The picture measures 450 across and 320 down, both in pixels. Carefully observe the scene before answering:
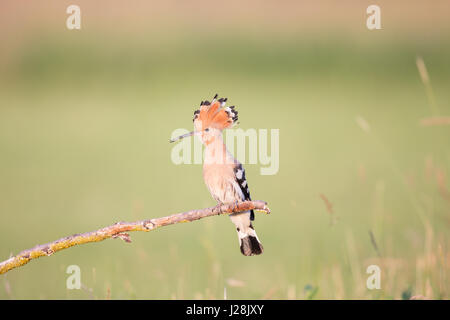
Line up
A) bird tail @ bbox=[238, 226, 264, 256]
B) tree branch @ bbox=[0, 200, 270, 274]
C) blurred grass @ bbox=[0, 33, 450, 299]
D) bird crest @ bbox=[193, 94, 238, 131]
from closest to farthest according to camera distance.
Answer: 1. tree branch @ bbox=[0, 200, 270, 274]
2. bird crest @ bbox=[193, 94, 238, 131]
3. bird tail @ bbox=[238, 226, 264, 256]
4. blurred grass @ bbox=[0, 33, 450, 299]

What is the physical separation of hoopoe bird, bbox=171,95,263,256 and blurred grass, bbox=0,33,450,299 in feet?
1.02

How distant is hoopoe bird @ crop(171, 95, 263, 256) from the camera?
8.44 ft

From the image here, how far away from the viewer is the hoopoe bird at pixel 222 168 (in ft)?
8.44

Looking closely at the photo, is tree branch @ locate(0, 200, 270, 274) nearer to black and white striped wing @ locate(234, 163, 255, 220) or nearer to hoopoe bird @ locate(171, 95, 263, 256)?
hoopoe bird @ locate(171, 95, 263, 256)

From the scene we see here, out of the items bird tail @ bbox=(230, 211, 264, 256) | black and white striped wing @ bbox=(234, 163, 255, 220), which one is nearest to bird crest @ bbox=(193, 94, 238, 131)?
black and white striped wing @ bbox=(234, 163, 255, 220)

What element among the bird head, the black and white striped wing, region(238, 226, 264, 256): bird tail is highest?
the bird head

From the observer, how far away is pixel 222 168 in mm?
2779

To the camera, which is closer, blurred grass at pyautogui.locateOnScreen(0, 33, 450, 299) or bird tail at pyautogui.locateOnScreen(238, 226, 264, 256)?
bird tail at pyautogui.locateOnScreen(238, 226, 264, 256)

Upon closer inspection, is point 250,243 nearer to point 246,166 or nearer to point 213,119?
point 213,119

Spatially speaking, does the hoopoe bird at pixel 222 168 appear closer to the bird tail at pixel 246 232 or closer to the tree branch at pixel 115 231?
the bird tail at pixel 246 232

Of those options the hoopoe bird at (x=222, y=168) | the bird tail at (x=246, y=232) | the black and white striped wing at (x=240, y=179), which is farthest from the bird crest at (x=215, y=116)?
the bird tail at (x=246, y=232)

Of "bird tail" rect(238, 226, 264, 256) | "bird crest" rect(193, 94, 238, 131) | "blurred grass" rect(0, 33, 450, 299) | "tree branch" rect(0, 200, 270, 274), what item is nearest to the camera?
"tree branch" rect(0, 200, 270, 274)

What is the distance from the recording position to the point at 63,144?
11.0 metres

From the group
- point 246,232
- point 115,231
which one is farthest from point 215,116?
point 115,231
